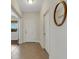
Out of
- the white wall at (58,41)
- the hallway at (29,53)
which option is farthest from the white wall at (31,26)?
the white wall at (58,41)

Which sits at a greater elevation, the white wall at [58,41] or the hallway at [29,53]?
the white wall at [58,41]

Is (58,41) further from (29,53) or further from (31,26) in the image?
(31,26)

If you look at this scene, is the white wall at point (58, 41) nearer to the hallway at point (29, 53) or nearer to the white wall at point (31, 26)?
the hallway at point (29, 53)

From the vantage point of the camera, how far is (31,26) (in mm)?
10117

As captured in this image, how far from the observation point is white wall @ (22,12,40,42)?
33.1 feet

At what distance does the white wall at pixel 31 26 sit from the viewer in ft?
33.1

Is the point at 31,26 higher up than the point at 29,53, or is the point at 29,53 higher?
the point at 31,26

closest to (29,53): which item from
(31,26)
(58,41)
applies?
(58,41)

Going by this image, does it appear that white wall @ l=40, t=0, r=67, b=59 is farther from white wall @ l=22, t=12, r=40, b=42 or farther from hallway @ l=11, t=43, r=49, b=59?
white wall @ l=22, t=12, r=40, b=42
